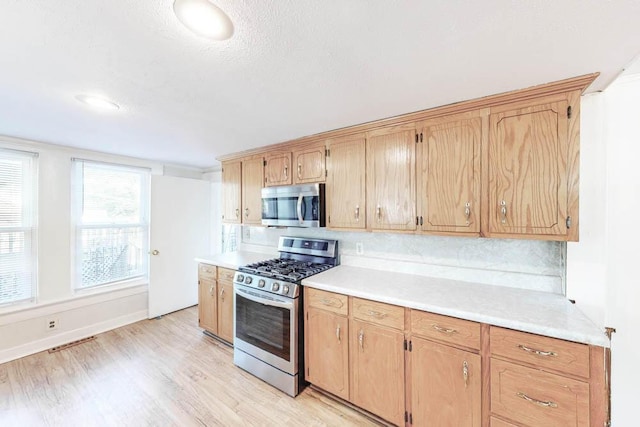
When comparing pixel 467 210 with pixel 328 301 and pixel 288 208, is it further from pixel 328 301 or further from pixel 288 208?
pixel 288 208

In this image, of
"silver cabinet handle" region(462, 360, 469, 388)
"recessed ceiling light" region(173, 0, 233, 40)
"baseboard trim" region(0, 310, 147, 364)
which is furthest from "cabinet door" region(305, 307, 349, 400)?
"baseboard trim" region(0, 310, 147, 364)

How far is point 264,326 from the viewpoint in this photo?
231 cm

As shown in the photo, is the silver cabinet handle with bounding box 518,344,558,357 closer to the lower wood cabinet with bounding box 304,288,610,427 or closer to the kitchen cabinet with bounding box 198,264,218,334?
the lower wood cabinet with bounding box 304,288,610,427

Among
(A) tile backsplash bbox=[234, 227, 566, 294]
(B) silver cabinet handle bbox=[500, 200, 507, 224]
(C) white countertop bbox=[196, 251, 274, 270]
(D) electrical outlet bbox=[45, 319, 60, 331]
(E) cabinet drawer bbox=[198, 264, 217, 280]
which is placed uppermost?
(B) silver cabinet handle bbox=[500, 200, 507, 224]

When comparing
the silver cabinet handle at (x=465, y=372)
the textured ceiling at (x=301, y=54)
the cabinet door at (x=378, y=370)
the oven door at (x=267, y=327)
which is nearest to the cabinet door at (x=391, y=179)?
the textured ceiling at (x=301, y=54)

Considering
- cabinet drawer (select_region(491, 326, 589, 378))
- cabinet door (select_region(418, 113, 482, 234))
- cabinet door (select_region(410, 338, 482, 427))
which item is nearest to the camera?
cabinet drawer (select_region(491, 326, 589, 378))

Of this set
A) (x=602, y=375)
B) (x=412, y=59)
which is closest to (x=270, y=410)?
(x=602, y=375)

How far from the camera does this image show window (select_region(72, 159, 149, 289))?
322 cm

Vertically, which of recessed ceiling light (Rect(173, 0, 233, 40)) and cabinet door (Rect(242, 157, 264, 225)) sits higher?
recessed ceiling light (Rect(173, 0, 233, 40))

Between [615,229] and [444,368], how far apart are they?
1.36 meters

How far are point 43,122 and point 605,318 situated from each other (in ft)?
14.7

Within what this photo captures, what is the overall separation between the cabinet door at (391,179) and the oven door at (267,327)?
1041 millimetres

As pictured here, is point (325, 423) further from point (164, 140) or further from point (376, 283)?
point (164, 140)

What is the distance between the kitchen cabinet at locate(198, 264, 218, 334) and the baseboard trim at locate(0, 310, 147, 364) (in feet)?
4.07
